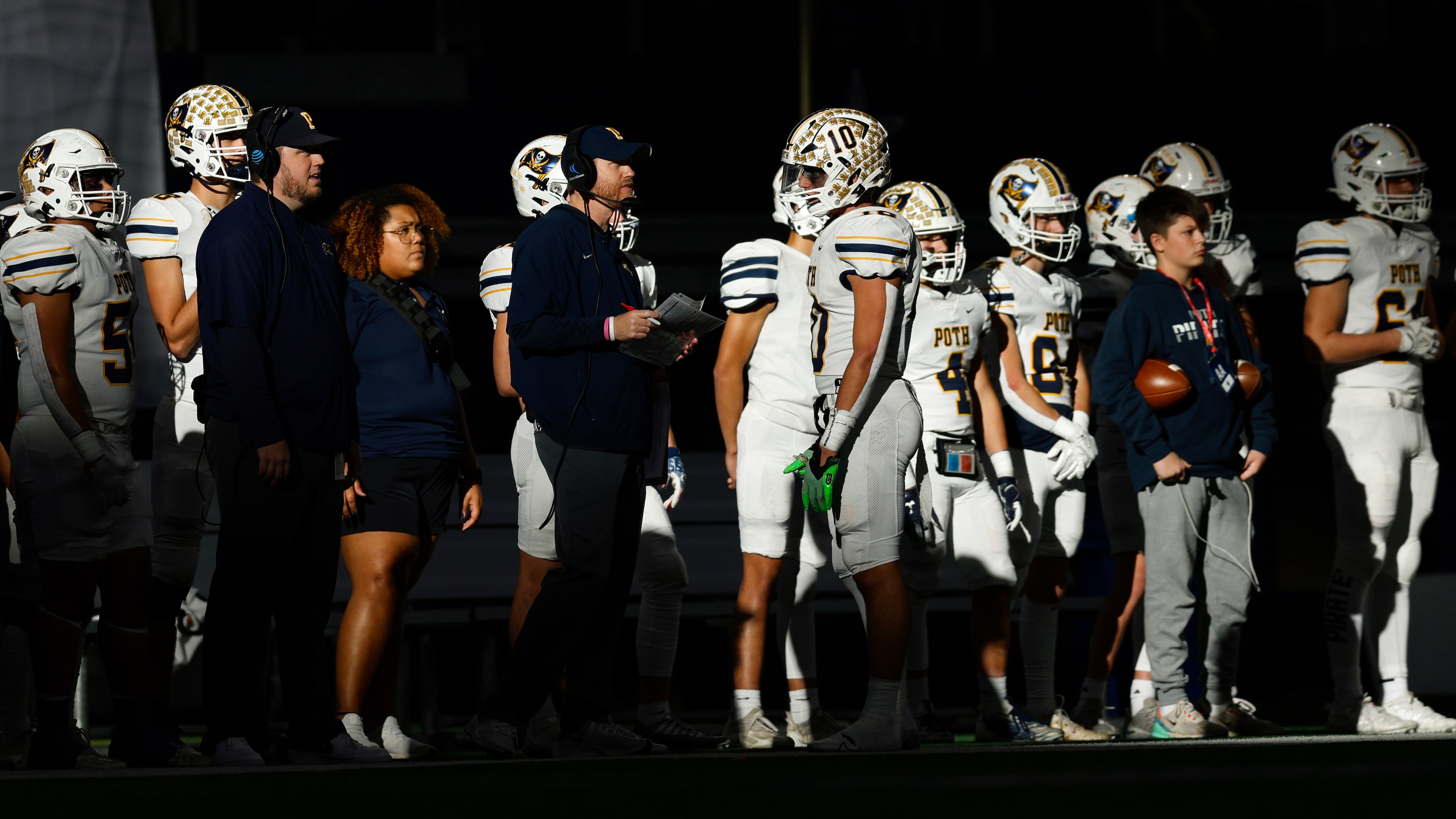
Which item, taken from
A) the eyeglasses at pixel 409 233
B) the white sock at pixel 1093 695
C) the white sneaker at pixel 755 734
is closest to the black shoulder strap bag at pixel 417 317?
the eyeglasses at pixel 409 233

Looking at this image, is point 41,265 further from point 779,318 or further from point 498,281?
point 779,318

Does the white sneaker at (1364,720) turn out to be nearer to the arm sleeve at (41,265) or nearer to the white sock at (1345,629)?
the white sock at (1345,629)

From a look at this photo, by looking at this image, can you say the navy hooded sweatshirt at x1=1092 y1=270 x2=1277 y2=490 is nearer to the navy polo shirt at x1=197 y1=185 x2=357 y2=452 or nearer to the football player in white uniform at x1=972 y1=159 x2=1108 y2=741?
the football player in white uniform at x1=972 y1=159 x2=1108 y2=741

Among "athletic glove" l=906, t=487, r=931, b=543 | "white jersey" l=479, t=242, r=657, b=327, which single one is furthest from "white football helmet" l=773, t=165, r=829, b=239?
"athletic glove" l=906, t=487, r=931, b=543

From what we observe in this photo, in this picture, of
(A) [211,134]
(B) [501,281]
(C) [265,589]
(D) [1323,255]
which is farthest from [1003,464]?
(A) [211,134]

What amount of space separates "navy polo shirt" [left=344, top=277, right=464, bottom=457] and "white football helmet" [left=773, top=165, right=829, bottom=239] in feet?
4.21

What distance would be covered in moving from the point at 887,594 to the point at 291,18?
231 inches

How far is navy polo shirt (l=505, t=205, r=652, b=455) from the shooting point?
17.9ft

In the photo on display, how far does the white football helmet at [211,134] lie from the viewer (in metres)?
6.32

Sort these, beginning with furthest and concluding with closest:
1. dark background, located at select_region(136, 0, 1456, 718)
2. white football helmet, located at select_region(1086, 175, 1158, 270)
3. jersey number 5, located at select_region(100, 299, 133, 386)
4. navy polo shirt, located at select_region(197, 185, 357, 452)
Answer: dark background, located at select_region(136, 0, 1456, 718)
white football helmet, located at select_region(1086, 175, 1158, 270)
jersey number 5, located at select_region(100, 299, 133, 386)
navy polo shirt, located at select_region(197, 185, 357, 452)

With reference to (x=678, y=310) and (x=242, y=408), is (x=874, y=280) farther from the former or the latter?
(x=242, y=408)

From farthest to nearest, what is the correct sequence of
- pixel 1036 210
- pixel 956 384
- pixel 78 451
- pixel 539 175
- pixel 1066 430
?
pixel 1036 210, pixel 1066 430, pixel 956 384, pixel 539 175, pixel 78 451

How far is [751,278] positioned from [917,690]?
1644mm

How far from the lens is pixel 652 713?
6.32m
